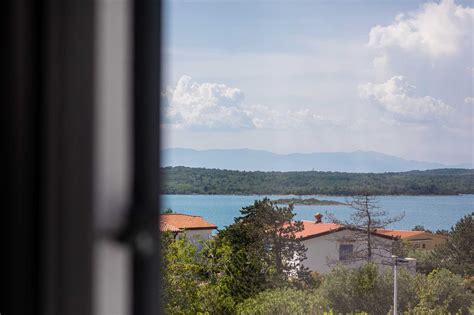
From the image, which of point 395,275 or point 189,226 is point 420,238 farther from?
point 189,226

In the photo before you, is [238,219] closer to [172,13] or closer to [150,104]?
[172,13]

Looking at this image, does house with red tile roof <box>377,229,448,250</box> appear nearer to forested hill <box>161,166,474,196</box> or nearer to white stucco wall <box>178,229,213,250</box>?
forested hill <box>161,166,474,196</box>

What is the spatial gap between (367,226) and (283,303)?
0.31 metres

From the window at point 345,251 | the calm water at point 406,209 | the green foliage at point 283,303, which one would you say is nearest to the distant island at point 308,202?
the calm water at point 406,209

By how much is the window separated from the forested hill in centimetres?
16

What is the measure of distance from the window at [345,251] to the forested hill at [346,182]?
0.16 m

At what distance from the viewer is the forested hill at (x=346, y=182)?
137 cm

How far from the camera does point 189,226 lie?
1360mm

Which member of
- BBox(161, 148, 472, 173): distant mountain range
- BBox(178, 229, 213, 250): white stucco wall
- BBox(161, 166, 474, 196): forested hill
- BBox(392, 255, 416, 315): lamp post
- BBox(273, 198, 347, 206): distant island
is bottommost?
BBox(392, 255, 416, 315): lamp post

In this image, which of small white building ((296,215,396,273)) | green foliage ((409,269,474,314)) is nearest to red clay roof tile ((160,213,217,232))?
small white building ((296,215,396,273))

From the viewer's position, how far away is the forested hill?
1371mm

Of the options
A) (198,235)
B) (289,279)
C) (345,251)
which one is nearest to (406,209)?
(345,251)

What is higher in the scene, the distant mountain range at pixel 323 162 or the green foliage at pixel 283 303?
the distant mountain range at pixel 323 162

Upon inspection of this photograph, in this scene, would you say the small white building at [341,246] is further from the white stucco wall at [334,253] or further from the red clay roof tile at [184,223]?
the red clay roof tile at [184,223]
